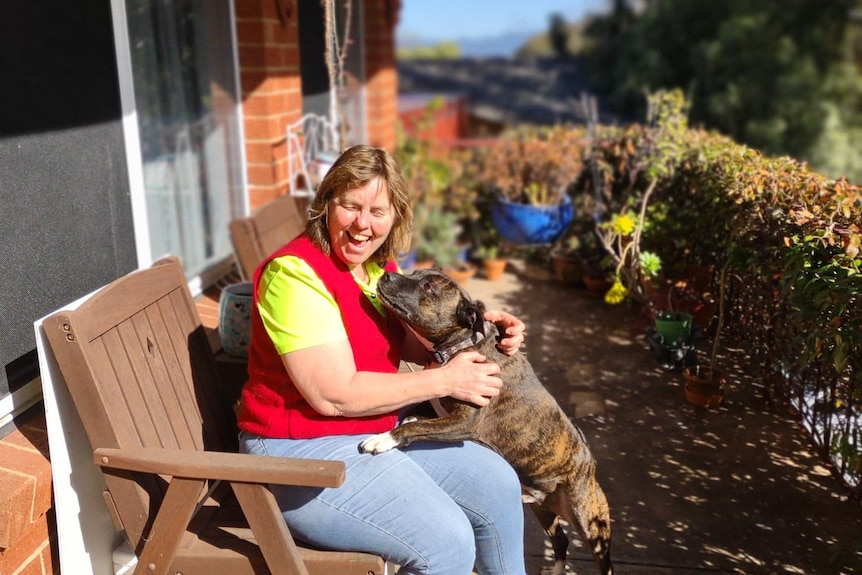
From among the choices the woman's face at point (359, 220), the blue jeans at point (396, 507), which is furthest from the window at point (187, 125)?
the blue jeans at point (396, 507)

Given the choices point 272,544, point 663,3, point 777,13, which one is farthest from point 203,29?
point 663,3

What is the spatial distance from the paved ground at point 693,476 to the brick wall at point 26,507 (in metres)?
1.60

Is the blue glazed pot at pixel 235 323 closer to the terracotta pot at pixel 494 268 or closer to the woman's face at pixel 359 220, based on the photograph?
the woman's face at pixel 359 220

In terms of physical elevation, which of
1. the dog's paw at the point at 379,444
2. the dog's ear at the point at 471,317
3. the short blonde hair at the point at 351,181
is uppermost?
the short blonde hair at the point at 351,181

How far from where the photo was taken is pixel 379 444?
1.98 metres

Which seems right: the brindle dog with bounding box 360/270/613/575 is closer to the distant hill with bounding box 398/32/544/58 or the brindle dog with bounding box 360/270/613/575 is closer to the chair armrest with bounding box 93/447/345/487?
the chair armrest with bounding box 93/447/345/487

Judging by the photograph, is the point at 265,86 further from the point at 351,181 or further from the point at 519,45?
the point at 519,45

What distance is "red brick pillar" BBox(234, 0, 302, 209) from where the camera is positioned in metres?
3.92

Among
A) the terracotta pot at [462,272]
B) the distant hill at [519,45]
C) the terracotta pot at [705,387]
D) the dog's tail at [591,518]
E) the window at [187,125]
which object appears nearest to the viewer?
the dog's tail at [591,518]

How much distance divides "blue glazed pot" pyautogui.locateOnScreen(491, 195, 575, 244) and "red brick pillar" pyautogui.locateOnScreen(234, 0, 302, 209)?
2488 mm

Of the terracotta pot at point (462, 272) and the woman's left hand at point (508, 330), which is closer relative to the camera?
the woman's left hand at point (508, 330)

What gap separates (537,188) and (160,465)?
504 cm

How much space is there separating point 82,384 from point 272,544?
626mm

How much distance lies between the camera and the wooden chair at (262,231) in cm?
311
